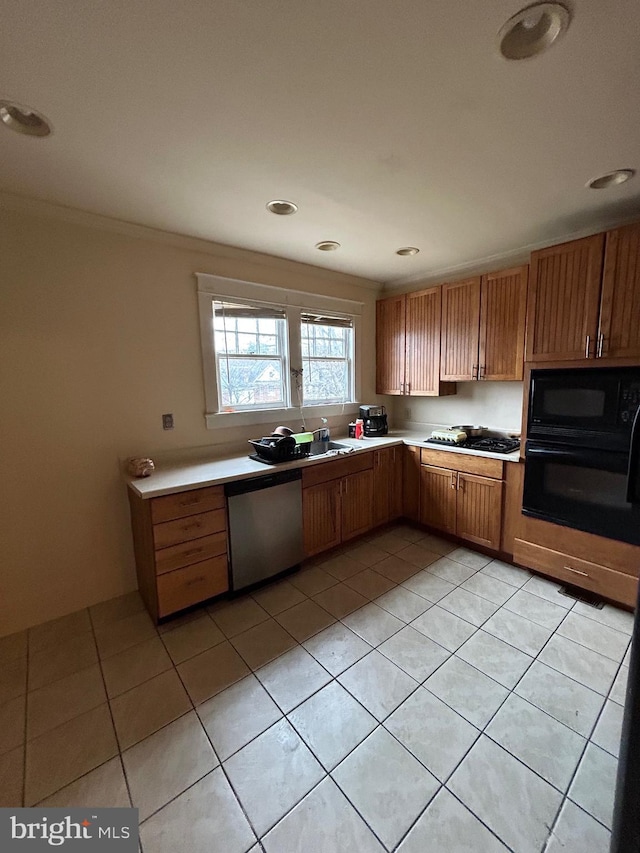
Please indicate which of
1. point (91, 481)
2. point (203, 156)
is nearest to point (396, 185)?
point (203, 156)

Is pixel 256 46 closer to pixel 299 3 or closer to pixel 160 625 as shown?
pixel 299 3

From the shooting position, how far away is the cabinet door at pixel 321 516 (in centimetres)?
272

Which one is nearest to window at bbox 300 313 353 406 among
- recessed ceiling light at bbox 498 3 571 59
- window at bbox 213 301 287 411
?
window at bbox 213 301 287 411

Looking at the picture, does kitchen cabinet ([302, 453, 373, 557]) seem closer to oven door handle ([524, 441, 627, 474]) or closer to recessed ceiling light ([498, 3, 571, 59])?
oven door handle ([524, 441, 627, 474])

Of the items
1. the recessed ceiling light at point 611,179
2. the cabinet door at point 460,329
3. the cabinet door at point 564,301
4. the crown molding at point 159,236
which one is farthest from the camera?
the cabinet door at point 460,329

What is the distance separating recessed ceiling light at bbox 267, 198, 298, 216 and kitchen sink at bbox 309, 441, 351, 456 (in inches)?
68.3

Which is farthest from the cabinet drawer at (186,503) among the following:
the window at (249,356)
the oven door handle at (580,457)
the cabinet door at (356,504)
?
the oven door handle at (580,457)

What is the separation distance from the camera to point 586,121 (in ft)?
4.59

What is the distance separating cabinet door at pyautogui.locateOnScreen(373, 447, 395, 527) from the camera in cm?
321

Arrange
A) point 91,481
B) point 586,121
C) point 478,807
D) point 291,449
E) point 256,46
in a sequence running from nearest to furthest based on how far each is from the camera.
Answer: point 256,46 < point 478,807 < point 586,121 < point 91,481 < point 291,449

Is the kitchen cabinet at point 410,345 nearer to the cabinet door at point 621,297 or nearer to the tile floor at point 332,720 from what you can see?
the cabinet door at point 621,297

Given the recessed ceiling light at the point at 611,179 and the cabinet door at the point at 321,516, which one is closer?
the recessed ceiling light at the point at 611,179

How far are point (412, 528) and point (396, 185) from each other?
2.84 meters

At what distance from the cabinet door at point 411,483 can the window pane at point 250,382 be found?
1319 mm
